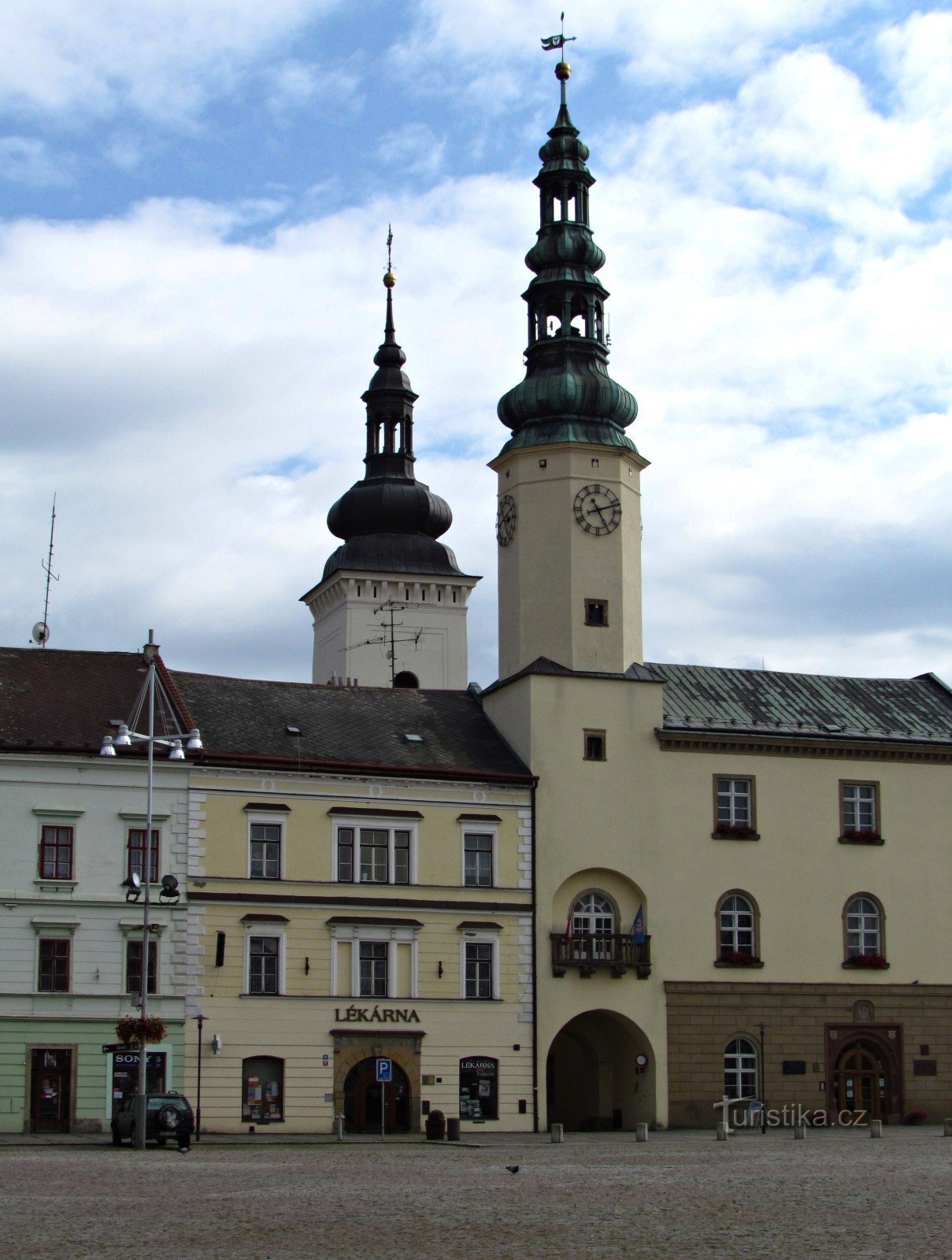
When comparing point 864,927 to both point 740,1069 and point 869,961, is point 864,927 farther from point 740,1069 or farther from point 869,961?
point 740,1069

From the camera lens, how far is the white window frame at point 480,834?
50.6 metres

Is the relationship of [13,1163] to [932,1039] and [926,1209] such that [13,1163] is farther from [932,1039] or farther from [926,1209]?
[932,1039]

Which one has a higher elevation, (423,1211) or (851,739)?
(851,739)

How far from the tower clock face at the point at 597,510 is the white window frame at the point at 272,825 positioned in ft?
42.3

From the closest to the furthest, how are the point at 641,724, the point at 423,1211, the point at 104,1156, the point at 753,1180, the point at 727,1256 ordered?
the point at 727,1256 < the point at 423,1211 < the point at 753,1180 < the point at 104,1156 < the point at 641,724

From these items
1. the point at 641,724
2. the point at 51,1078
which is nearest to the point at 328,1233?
the point at 51,1078

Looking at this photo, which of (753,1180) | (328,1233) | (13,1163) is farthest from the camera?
(13,1163)

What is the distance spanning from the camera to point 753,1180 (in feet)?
94.8

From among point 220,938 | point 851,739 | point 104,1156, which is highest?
point 851,739

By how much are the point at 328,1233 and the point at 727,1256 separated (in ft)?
15.3

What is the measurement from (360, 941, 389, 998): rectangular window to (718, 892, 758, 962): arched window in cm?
958

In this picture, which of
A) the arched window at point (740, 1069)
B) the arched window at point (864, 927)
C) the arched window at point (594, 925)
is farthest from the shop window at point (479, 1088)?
the arched window at point (864, 927)

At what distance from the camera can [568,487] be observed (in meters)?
55.4

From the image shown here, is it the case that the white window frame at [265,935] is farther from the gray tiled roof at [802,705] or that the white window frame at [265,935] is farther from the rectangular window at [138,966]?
the gray tiled roof at [802,705]
